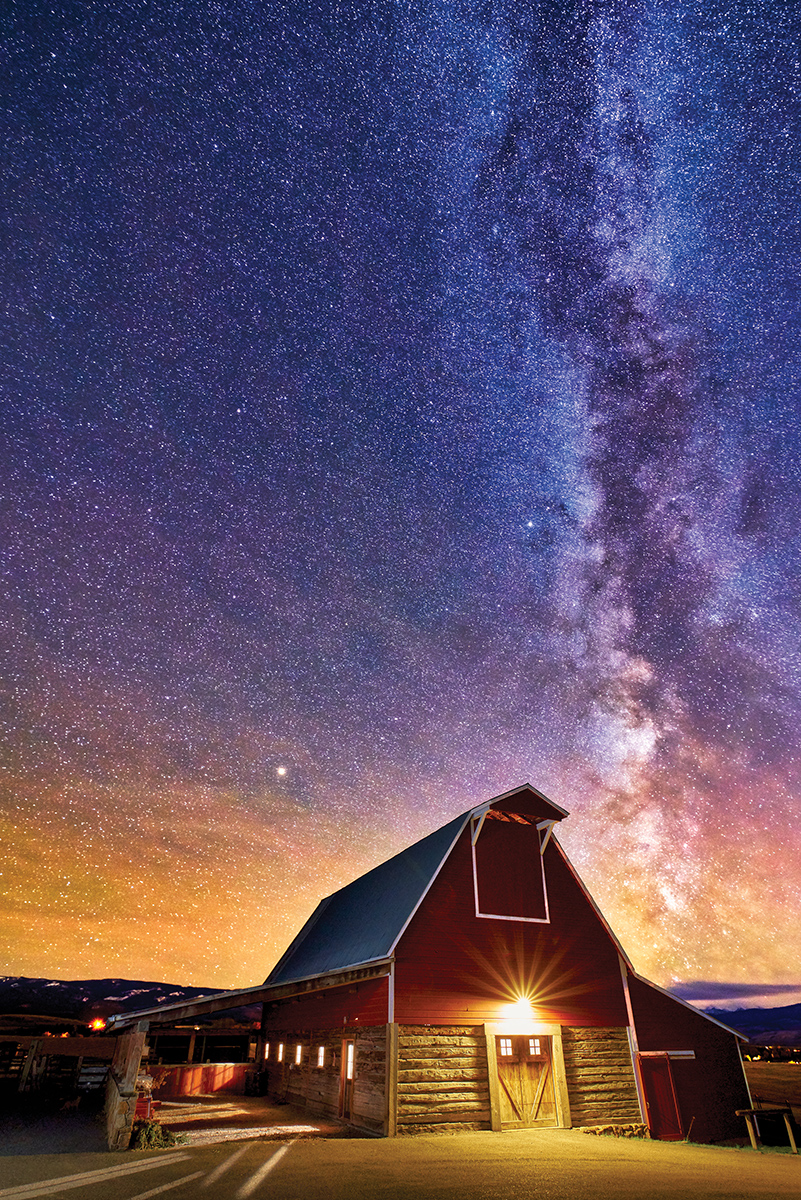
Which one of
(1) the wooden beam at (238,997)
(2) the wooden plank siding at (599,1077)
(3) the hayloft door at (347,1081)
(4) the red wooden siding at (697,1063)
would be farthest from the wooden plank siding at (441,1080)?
(4) the red wooden siding at (697,1063)

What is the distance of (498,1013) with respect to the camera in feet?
51.2

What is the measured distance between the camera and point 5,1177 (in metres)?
9.14

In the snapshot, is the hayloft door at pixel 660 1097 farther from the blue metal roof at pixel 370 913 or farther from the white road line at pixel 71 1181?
the white road line at pixel 71 1181

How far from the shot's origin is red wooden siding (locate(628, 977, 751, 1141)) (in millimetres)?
17922

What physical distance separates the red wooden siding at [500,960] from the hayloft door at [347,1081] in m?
2.90

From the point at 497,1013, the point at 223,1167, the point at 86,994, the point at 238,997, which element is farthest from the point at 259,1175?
the point at 86,994

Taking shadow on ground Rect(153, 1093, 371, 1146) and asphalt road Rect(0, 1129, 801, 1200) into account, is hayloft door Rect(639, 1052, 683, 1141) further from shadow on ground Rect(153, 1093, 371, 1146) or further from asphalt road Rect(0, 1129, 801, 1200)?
shadow on ground Rect(153, 1093, 371, 1146)

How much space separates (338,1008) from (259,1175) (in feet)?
28.5

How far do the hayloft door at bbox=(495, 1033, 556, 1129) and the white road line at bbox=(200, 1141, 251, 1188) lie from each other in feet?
20.2

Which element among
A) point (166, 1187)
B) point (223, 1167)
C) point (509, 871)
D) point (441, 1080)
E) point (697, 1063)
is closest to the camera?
point (166, 1187)

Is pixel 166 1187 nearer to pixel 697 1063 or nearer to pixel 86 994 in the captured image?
pixel 697 1063

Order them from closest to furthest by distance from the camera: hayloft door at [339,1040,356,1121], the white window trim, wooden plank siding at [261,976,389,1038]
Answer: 1. wooden plank siding at [261,976,389,1038]
2. hayloft door at [339,1040,356,1121]
3. the white window trim

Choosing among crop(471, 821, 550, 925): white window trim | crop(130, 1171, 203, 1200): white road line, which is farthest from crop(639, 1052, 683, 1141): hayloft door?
crop(130, 1171, 203, 1200): white road line

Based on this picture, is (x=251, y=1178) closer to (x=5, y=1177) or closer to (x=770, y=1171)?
(x=5, y=1177)
